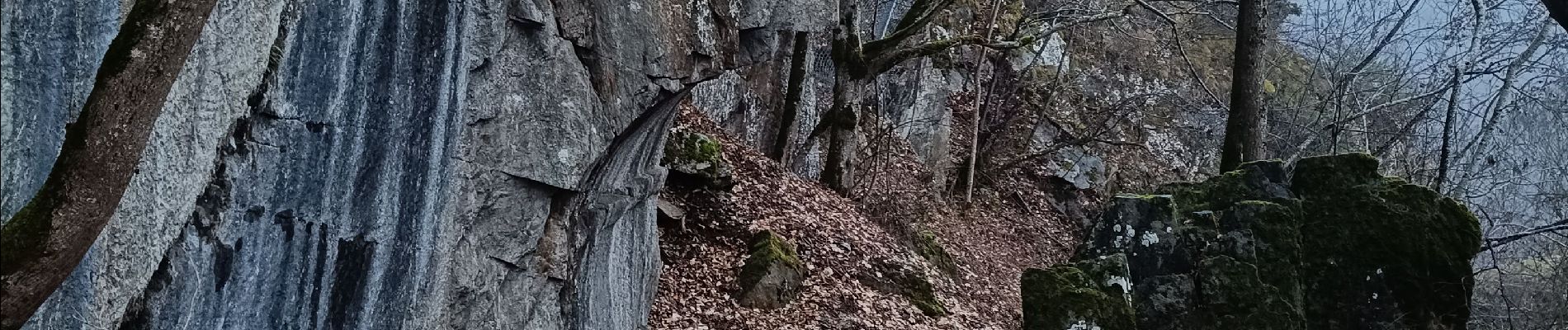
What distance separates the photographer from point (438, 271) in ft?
20.6

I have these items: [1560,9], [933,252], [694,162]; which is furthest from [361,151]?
[933,252]

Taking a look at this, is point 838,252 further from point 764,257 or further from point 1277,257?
point 1277,257

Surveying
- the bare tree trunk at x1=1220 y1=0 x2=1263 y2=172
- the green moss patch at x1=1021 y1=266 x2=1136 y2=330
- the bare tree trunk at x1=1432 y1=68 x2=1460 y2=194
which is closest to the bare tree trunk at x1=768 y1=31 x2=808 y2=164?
the bare tree trunk at x1=1220 y1=0 x2=1263 y2=172

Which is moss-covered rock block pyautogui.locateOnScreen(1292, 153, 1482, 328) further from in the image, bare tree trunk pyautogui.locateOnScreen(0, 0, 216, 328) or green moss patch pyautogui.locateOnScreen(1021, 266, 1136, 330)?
bare tree trunk pyautogui.locateOnScreen(0, 0, 216, 328)

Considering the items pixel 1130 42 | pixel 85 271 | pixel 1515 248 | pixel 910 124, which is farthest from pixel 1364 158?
pixel 1130 42

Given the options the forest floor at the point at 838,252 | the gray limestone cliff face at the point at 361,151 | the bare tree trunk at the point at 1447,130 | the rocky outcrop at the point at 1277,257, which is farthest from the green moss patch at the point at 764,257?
the bare tree trunk at the point at 1447,130

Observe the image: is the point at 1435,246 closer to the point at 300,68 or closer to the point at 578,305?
the point at 578,305

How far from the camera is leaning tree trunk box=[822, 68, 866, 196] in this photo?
11922 millimetres

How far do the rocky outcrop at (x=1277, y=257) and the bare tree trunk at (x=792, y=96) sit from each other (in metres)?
6.12

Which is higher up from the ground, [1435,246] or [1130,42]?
[1130,42]

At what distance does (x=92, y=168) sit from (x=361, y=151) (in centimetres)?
248

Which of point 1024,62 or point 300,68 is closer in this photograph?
point 300,68

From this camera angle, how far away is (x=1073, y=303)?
602 cm

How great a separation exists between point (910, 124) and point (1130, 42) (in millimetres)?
7086
